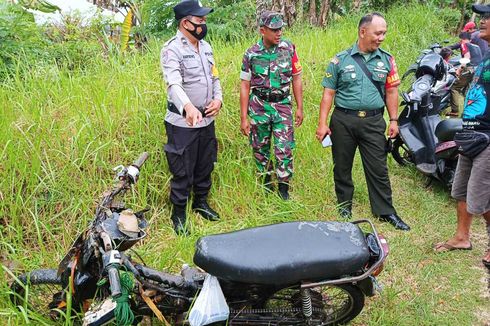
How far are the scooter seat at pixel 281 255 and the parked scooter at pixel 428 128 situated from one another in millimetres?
2259

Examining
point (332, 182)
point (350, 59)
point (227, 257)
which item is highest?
point (350, 59)

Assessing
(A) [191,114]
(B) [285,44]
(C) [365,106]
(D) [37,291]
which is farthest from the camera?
(B) [285,44]

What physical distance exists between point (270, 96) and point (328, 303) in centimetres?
192

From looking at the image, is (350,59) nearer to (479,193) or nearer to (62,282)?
(479,193)

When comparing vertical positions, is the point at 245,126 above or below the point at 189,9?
below

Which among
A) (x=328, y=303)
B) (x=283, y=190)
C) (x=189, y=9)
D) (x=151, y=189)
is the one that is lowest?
(x=283, y=190)

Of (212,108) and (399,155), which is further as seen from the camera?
(399,155)

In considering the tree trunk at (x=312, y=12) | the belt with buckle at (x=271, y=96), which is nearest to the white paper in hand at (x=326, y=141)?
the belt with buckle at (x=271, y=96)

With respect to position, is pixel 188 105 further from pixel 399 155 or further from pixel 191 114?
pixel 399 155

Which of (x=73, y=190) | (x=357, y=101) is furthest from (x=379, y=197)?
(x=73, y=190)

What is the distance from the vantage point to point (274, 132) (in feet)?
13.7

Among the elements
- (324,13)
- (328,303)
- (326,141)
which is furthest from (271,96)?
(324,13)

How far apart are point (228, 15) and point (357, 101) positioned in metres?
4.37

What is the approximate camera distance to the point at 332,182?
4.58m
